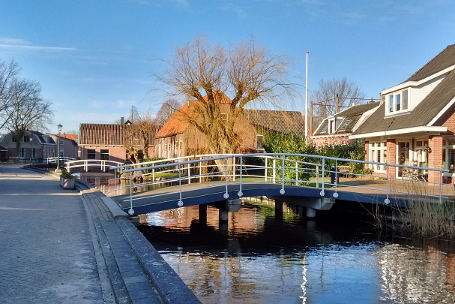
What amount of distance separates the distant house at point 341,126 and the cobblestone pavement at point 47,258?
84.1 ft

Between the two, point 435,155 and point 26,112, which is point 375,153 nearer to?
point 435,155

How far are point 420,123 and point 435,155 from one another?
1.51m

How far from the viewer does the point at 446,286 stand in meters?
8.36

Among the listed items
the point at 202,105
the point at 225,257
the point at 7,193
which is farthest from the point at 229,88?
the point at 225,257

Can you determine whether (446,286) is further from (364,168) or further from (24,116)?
(24,116)

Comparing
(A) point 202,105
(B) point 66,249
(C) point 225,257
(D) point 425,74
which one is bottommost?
(C) point 225,257

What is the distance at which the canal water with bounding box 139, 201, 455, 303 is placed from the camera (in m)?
7.88

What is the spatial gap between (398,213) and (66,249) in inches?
407

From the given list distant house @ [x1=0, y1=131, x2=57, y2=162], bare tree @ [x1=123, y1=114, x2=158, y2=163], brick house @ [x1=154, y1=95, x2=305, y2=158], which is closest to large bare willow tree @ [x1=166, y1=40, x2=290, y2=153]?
brick house @ [x1=154, y1=95, x2=305, y2=158]

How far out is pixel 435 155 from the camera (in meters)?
19.6

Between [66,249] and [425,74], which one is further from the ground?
[425,74]

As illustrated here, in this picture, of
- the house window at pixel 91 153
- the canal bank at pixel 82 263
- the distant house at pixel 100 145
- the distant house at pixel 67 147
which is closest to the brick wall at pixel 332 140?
the distant house at pixel 100 145

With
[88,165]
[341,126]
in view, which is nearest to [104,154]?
[88,165]

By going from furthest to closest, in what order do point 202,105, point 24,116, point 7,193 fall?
1. point 24,116
2. point 202,105
3. point 7,193
